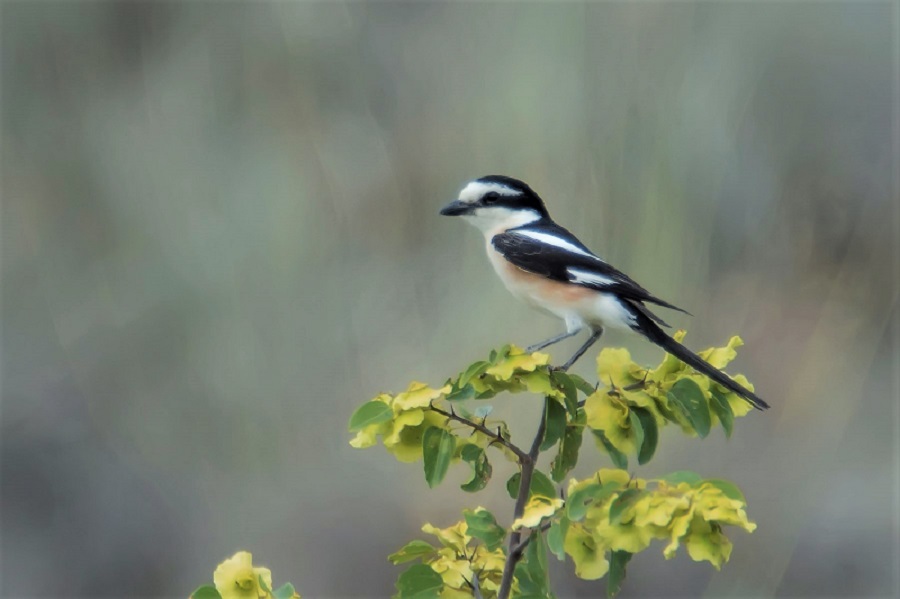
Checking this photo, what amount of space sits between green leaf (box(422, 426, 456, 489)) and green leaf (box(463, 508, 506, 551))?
0.29ft

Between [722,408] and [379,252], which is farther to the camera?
[379,252]

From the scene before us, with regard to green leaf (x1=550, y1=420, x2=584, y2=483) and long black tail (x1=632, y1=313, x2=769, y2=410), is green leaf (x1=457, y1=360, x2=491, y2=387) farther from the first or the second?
long black tail (x1=632, y1=313, x2=769, y2=410)

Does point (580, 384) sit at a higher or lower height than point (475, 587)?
higher

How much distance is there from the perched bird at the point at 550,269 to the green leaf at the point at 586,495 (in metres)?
0.41

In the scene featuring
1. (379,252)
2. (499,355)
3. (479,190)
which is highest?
(479,190)

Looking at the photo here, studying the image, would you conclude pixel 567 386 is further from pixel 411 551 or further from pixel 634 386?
pixel 411 551

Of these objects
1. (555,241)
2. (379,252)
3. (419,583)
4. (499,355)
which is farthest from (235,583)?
(379,252)

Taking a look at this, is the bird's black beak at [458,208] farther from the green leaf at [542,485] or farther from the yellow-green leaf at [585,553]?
the yellow-green leaf at [585,553]

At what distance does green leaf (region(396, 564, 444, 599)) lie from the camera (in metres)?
1.45

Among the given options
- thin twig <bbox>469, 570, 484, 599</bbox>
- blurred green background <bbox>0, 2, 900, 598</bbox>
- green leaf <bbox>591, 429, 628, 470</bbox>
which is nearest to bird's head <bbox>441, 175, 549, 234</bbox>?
green leaf <bbox>591, 429, 628, 470</bbox>

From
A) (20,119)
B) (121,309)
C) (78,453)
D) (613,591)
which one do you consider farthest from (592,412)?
(20,119)

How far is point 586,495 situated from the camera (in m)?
1.32

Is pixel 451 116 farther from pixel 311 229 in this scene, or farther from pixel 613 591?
pixel 613 591

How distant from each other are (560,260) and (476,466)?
2.23ft
